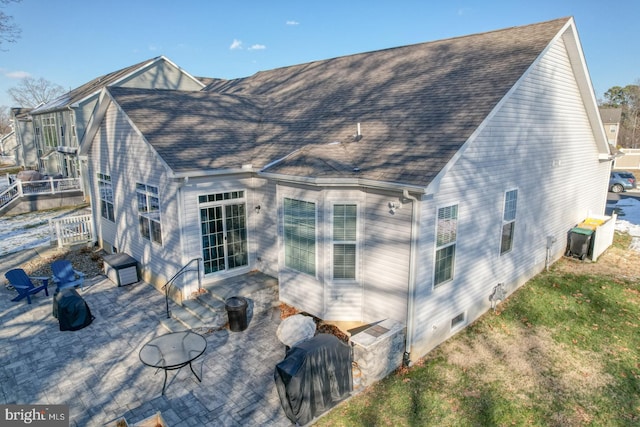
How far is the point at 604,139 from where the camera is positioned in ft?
46.6

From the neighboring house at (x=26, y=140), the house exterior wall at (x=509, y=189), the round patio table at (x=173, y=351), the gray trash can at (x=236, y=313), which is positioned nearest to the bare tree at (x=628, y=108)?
the house exterior wall at (x=509, y=189)

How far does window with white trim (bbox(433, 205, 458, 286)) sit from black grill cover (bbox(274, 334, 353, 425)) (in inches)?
109

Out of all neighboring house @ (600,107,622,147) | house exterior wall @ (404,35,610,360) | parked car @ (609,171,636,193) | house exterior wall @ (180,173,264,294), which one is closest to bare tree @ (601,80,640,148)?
neighboring house @ (600,107,622,147)

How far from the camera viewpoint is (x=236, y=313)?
8828 millimetres

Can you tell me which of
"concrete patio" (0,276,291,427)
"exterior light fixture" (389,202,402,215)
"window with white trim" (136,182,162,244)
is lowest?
"concrete patio" (0,276,291,427)

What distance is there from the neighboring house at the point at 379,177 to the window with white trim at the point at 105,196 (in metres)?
0.11

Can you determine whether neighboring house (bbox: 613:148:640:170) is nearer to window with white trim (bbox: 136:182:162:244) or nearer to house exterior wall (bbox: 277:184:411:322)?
house exterior wall (bbox: 277:184:411:322)

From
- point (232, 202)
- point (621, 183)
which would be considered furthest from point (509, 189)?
point (621, 183)

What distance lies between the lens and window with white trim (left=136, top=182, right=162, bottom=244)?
1080 centimetres

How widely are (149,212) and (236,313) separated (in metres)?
4.46

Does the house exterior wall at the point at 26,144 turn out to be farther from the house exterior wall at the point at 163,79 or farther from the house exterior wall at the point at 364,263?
the house exterior wall at the point at 364,263

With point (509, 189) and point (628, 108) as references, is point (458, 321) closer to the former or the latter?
point (509, 189)

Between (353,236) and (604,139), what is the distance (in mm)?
11799

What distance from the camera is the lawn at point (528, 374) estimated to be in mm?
6441
